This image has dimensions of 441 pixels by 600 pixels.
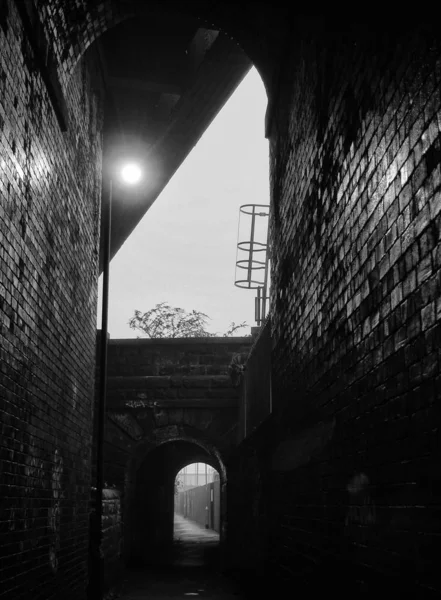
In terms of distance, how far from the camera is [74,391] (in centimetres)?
753

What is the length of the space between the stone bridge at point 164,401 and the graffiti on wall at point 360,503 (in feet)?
34.1

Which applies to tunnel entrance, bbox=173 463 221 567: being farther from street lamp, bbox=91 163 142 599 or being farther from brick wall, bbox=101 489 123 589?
street lamp, bbox=91 163 142 599

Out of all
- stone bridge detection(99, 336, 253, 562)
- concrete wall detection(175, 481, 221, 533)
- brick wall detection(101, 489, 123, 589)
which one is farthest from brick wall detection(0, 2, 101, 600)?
concrete wall detection(175, 481, 221, 533)

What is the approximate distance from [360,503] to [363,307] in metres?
1.13

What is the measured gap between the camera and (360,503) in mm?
3930

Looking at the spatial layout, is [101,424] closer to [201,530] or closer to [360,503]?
→ [360,503]

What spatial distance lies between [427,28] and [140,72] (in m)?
8.19

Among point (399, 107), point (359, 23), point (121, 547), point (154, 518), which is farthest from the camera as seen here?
point (154, 518)

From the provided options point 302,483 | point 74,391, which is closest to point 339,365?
point 302,483

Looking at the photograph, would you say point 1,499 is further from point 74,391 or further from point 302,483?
point 74,391

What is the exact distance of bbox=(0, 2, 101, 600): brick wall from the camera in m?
4.53

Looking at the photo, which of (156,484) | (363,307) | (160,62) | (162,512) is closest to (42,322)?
(363,307)

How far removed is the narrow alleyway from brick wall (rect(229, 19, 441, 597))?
4.07m

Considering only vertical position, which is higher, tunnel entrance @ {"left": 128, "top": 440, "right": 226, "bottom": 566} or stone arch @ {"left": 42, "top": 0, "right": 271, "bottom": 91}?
stone arch @ {"left": 42, "top": 0, "right": 271, "bottom": 91}
